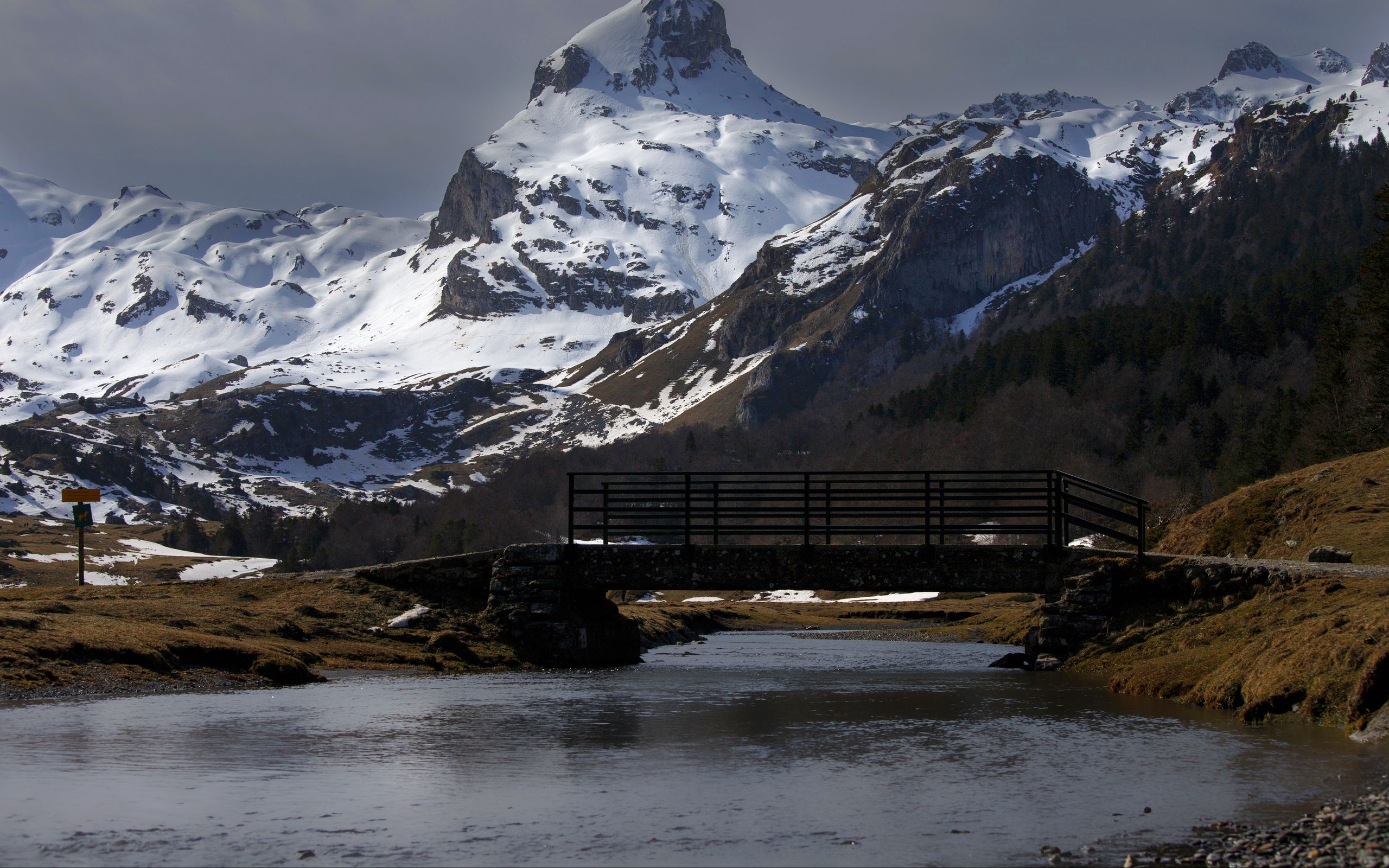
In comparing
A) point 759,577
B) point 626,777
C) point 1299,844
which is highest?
point 759,577

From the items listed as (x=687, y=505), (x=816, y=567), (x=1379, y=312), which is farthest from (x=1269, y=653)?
(x=1379, y=312)

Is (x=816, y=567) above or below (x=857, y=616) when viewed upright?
above

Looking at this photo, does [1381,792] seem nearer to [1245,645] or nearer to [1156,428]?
[1245,645]

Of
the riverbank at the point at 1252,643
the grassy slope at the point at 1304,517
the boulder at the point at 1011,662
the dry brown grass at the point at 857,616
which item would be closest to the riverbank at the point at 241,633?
the boulder at the point at 1011,662

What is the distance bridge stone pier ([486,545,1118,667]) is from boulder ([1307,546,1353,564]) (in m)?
5.04

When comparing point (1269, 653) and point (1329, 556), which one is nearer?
point (1269, 653)

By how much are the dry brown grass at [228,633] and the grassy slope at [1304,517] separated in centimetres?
2278

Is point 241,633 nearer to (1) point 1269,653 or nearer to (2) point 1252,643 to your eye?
(2) point 1252,643

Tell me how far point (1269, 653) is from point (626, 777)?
13439 mm

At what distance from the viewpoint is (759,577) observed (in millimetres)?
37188

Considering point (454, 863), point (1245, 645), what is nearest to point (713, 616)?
point (1245, 645)

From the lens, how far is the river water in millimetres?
14938

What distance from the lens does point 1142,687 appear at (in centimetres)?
2883

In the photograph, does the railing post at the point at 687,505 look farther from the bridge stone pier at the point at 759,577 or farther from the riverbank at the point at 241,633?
the riverbank at the point at 241,633
